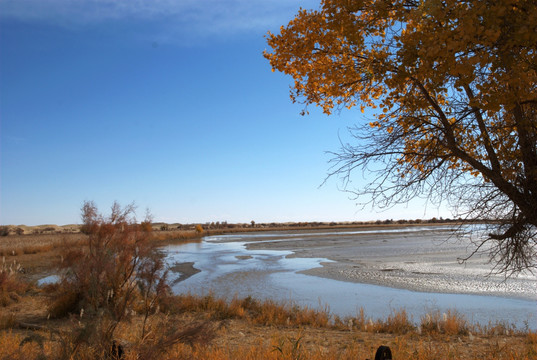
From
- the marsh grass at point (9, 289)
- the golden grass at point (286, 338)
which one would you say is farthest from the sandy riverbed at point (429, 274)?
the marsh grass at point (9, 289)

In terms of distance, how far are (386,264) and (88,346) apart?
19863 millimetres

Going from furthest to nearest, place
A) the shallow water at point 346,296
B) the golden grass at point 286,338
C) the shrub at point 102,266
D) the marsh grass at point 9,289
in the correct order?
the marsh grass at point 9,289, the shallow water at point 346,296, the shrub at point 102,266, the golden grass at point 286,338

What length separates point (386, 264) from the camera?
22922 mm

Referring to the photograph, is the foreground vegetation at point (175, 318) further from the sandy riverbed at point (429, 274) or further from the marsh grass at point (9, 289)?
the sandy riverbed at point (429, 274)

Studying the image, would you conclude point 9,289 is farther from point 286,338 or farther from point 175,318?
point 286,338

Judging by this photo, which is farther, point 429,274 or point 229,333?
point 429,274

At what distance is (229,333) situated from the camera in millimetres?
9430

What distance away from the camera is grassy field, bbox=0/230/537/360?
536 centimetres

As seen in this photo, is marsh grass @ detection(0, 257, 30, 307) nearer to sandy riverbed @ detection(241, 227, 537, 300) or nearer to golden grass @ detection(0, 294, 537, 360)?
golden grass @ detection(0, 294, 537, 360)

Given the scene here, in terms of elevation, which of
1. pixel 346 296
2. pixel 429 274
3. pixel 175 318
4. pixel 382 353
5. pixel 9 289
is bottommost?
pixel 346 296

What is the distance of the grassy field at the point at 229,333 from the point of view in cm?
536

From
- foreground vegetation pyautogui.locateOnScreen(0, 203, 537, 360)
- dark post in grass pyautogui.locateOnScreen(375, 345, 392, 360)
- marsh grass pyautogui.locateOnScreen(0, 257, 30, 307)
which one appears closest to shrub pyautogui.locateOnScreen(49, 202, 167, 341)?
foreground vegetation pyautogui.locateOnScreen(0, 203, 537, 360)

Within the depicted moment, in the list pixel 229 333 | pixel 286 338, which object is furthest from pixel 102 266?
pixel 286 338

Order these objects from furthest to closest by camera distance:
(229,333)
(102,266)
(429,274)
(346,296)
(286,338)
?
(429,274), (346,296), (102,266), (229,333), (286,338)
